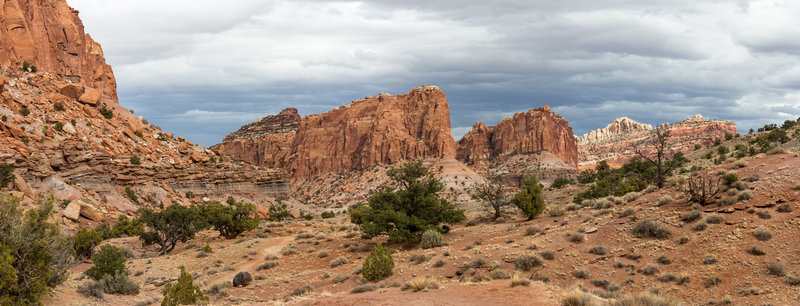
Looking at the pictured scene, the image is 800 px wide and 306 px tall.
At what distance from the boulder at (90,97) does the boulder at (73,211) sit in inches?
890

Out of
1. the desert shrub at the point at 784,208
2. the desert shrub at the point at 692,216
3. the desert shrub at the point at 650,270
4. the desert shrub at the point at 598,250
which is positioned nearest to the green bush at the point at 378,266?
the desert shrub at the point at 598,250

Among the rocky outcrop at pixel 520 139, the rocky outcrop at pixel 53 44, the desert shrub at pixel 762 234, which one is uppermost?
the rocky outcrop at pixel 53 44

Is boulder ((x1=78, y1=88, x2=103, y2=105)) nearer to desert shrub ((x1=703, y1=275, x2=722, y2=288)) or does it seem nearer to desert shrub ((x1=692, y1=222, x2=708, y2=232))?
desert shrub ((x1=692, y1=222, x2=708, y2=232))

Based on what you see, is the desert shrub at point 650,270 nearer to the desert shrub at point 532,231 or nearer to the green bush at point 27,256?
the desert shrub at point 532,231

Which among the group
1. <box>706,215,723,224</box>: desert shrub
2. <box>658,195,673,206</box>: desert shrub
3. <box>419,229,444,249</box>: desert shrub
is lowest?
<box>419,229,444,249</box>: desert shrub

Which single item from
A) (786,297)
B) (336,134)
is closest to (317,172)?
(336,134)

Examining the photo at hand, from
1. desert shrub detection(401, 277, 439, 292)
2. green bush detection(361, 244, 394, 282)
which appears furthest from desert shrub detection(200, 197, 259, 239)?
desert shrub detection(401, 277, 439, 292)

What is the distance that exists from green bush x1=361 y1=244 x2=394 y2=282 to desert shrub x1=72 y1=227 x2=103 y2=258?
68.7 feet

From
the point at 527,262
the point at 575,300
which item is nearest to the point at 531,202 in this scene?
the point at 527,262

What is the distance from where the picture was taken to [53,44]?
5900 cm

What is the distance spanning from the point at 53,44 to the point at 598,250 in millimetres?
71346

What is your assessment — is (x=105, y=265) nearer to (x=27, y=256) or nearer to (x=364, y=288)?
(x=27, y=256)

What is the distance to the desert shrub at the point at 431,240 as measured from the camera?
23438 mm

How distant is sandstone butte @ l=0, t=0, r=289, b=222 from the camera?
41.2 metres
